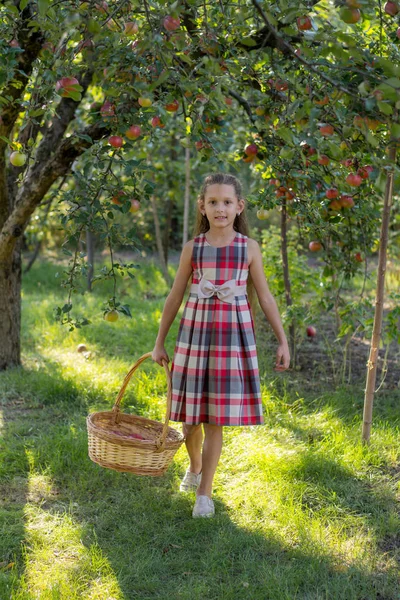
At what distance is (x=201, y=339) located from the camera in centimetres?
253

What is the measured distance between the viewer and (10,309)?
436cm

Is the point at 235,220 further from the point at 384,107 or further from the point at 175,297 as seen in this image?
the point at 384,107

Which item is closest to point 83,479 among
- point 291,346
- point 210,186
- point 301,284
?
point 210,186

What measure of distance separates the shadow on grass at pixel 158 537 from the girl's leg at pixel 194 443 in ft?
0.43

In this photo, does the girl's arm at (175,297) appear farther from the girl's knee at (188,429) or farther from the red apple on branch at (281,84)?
the red apple on branch at (281,84)

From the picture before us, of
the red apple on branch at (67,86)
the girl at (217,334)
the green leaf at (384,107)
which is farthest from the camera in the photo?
the girl at (217,334)

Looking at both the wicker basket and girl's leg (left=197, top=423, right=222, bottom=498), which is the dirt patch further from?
the wicker basket

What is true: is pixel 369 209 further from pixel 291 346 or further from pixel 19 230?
pixel 19 230

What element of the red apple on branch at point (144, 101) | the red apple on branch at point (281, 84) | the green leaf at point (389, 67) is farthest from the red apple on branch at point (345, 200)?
the green leaf at point (389, 67)

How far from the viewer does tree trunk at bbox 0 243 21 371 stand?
4305 millimetres

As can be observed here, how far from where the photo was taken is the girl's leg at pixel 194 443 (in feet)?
8.85

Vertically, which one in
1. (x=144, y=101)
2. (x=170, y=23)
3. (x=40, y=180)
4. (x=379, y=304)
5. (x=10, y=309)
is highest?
(x=170, y=23)

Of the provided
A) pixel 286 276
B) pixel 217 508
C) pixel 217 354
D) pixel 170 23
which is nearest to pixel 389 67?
pixel 170 23

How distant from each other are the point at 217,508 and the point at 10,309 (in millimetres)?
2213
